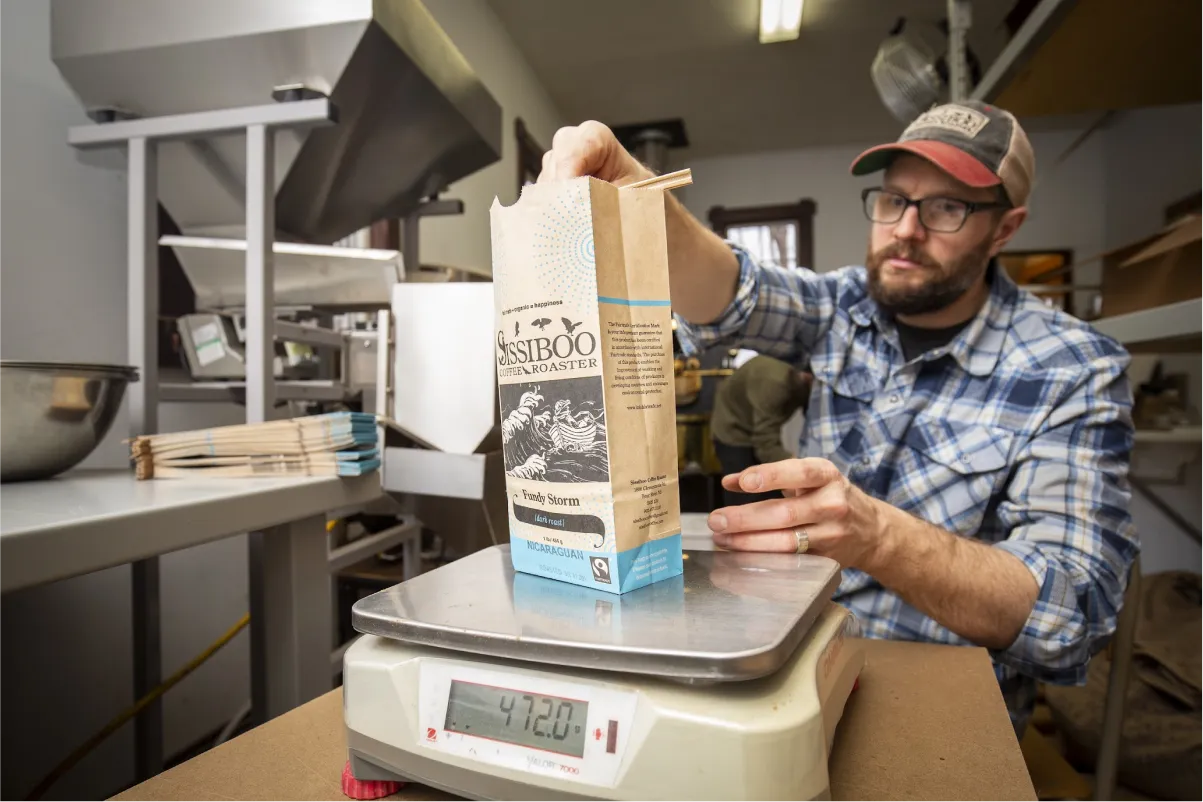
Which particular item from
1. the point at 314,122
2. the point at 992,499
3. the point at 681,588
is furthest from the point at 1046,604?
the point at 314,122

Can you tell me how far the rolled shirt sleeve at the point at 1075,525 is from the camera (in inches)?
28.8

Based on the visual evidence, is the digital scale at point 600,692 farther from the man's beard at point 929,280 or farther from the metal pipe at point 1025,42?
the metal pipe at point 1025,42

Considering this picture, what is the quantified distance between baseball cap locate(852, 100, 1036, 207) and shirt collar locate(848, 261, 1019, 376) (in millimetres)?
146

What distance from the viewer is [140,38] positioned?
83 centimetres

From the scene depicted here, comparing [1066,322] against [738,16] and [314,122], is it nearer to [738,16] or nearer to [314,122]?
[314,122]

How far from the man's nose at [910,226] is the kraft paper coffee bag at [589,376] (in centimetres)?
75

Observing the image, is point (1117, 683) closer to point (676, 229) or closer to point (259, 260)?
point (676, 229)

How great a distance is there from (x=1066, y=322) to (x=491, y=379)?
2.76 ft

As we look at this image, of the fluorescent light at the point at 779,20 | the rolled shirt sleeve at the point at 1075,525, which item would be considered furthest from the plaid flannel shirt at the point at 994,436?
the fluorescent light at the point at 779,20

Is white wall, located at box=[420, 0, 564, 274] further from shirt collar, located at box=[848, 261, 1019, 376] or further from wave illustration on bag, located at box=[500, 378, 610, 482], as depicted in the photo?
wave illustration on bag, located at box=[500, 378, 610, 482]

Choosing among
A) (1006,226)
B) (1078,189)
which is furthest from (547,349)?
(1078,189)

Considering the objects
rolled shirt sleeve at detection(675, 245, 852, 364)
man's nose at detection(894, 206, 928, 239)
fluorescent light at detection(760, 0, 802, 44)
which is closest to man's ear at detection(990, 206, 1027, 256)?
man's nose at detection(894, 206, 928, 239)

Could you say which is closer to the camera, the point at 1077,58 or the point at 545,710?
the point at 545,710

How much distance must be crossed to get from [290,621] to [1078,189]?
5.37 m
